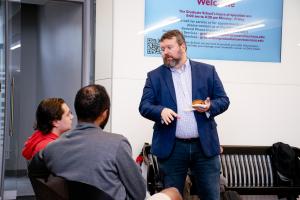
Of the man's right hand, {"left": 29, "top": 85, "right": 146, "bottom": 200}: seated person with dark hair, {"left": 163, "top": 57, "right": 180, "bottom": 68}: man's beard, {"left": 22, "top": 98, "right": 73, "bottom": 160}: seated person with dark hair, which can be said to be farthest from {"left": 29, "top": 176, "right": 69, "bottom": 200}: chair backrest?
{"left": 163, "top": 57, "right": 180, "bottom": 68}: man's beard

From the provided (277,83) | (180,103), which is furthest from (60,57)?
(180,103)

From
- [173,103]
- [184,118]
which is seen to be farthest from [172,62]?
[184,118]

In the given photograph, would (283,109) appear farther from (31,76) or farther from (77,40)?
(31,76)

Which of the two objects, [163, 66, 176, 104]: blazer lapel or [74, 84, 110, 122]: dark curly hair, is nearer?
[74, 84, 110, 122]: dark curly hair

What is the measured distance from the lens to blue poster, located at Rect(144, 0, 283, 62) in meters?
3.95

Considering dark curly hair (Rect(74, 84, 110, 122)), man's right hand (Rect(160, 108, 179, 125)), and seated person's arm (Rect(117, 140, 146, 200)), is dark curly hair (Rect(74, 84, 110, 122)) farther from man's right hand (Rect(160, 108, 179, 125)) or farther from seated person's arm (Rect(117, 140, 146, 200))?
man's right hand (Rect(160, 108, 179, 125))

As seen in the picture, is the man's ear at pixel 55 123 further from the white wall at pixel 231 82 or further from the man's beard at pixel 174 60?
the white wall at pixel 231 82

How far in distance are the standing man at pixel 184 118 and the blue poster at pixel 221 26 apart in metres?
1.24

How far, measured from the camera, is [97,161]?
151cm

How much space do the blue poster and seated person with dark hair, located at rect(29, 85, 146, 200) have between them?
2.43 m

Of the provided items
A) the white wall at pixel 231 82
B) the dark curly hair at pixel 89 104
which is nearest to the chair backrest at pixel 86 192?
the dark curly hair at pixel 89 104

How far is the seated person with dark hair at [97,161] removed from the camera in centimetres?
150

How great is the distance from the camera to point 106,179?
1.51 meters

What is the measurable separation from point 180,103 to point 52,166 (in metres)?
1.28
